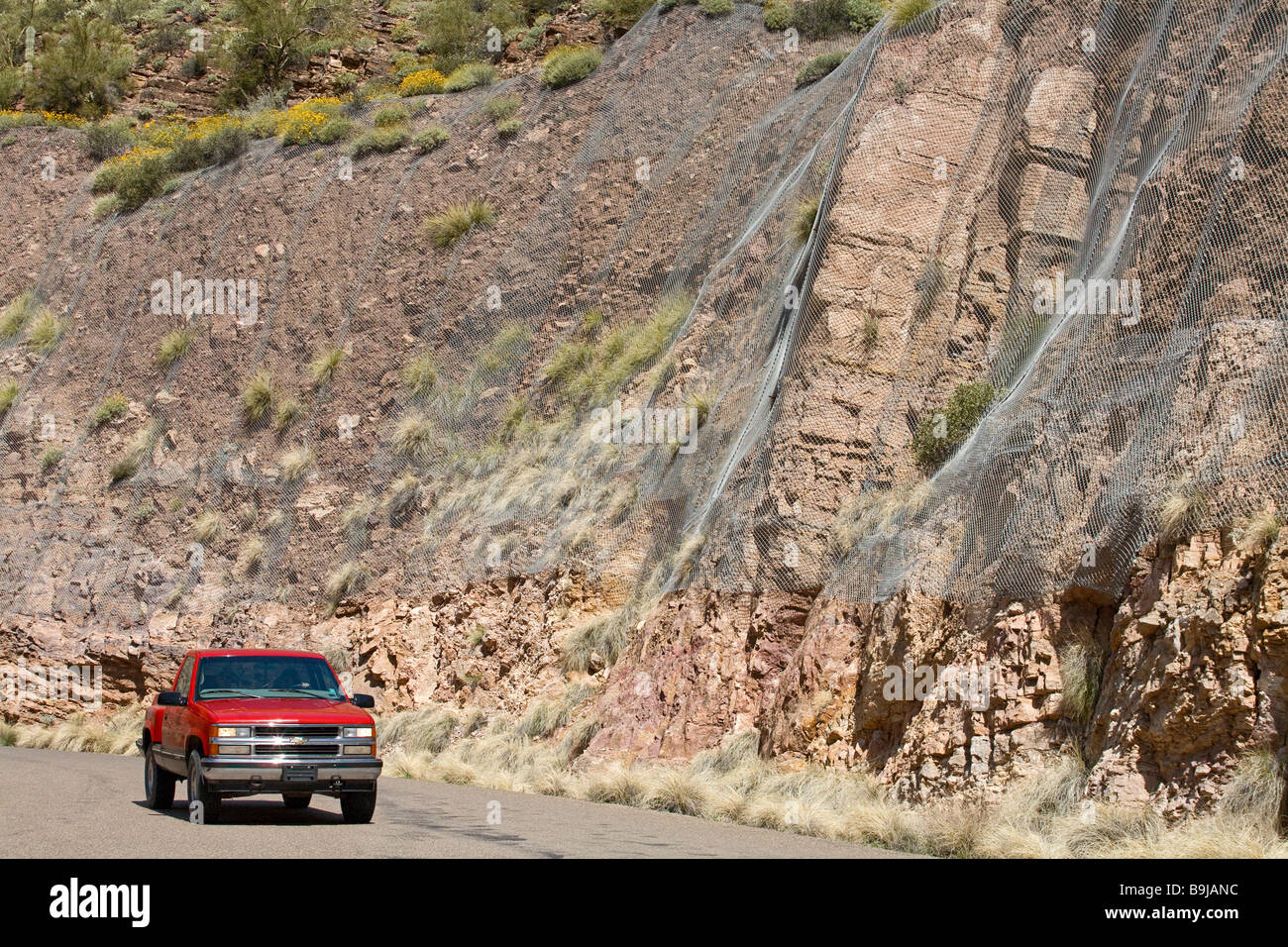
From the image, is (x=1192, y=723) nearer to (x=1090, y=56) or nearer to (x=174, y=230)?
(x=1090, y=56)

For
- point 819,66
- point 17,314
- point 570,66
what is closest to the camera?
point 819,66

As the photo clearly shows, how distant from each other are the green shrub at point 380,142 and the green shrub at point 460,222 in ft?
13.4

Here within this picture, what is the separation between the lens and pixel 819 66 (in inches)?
1115

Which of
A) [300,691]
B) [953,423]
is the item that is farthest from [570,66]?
[300,691]

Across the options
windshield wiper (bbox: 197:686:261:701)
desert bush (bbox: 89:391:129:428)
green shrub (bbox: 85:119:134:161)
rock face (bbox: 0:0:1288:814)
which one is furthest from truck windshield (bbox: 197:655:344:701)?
green shrub (bbox: 85:119:134:161)

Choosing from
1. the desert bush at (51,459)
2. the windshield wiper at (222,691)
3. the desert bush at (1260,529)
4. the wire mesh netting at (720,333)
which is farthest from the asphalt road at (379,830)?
the desert bush at (51,459)

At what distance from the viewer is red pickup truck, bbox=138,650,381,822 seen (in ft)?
38.2

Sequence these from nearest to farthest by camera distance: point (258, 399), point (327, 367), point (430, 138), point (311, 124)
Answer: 1. point (327, 367)
2. point (258, 399)
3. point (430, 138)
4. point (311, 124)

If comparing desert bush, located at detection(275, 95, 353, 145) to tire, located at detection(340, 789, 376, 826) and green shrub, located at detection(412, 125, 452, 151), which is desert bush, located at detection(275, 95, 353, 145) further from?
tire, located at detection(340, 789, 376, 826)

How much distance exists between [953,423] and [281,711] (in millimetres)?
8371

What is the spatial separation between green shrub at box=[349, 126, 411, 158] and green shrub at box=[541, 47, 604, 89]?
3801 mm

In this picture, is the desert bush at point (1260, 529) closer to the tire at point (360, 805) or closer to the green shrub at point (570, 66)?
the tire at point (360, 805)

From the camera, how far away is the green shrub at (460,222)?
31234 mm

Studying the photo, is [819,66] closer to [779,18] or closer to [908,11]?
[779,18]
